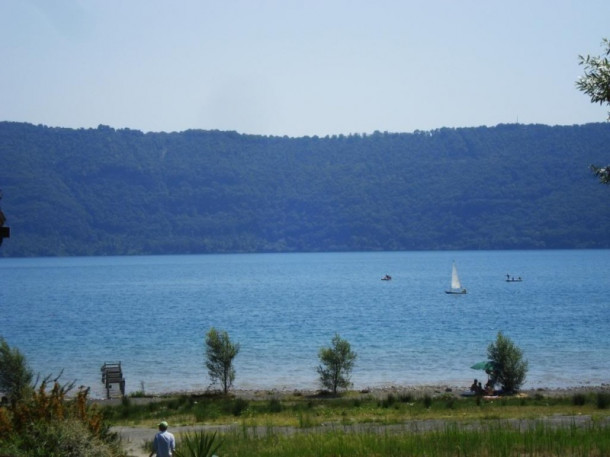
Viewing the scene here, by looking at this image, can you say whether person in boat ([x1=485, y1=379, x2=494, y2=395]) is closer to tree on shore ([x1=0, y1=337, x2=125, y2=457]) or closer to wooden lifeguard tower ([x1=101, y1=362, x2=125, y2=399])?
wooden lifeguard tower ([x1=101, y1=362, x2=125, y2=399])

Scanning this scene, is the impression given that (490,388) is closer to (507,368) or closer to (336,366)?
(507,368)

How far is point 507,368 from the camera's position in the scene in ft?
121

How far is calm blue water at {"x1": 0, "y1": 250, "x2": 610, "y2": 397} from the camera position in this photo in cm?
4688

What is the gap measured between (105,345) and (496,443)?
159 feet

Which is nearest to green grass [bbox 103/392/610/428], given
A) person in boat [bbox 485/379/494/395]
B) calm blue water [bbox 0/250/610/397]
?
person in boat [bbox 485/379/494/395]

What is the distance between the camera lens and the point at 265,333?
69250 millimetres

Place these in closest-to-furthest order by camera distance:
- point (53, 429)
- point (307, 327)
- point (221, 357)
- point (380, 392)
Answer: point (53, 429), point (380, 392), point (221, 357), point (307, 327)

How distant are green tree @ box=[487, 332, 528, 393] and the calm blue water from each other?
145 inches

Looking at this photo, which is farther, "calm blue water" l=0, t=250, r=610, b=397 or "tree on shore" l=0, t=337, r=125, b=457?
"calm blue water" l=0, t=250, r=610, b=397

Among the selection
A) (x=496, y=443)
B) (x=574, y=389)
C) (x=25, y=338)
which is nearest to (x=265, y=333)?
(x=25, y=338)

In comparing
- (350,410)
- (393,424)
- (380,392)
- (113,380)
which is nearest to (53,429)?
(393,424)

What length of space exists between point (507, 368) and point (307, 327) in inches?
1485

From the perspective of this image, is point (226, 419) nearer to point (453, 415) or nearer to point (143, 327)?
point (453, 415)

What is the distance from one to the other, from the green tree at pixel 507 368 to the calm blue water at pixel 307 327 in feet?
12.1
